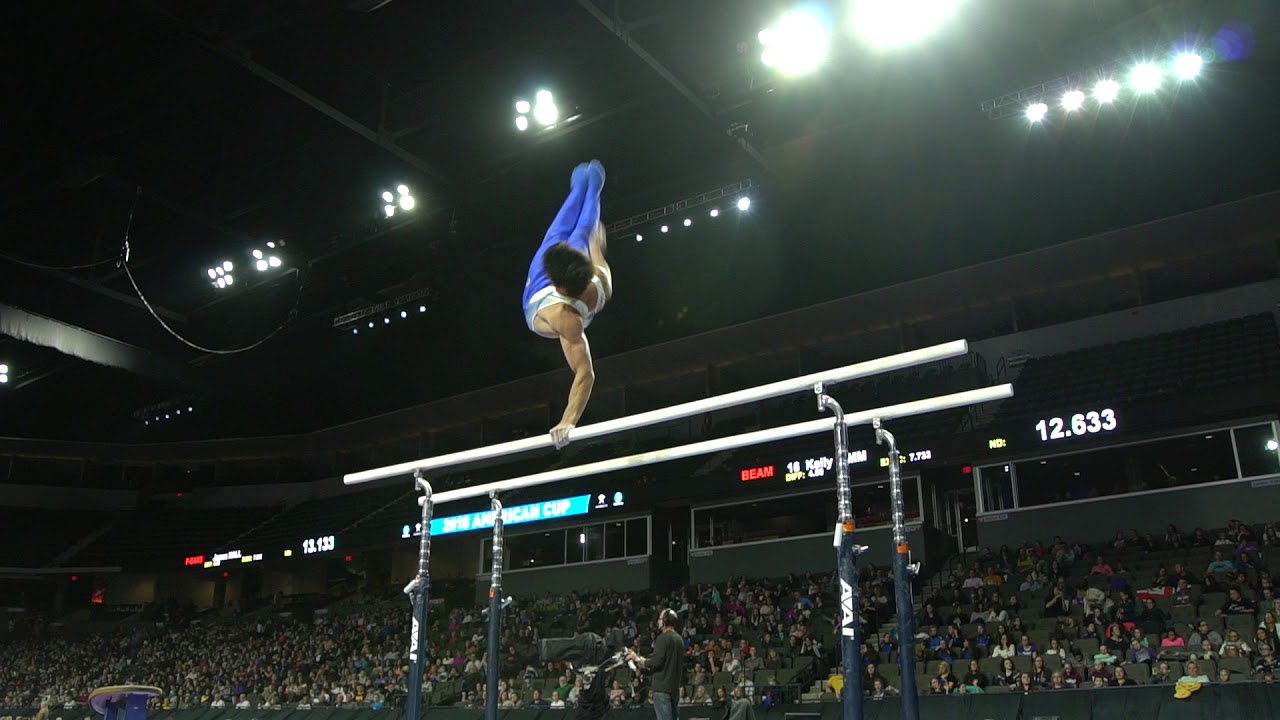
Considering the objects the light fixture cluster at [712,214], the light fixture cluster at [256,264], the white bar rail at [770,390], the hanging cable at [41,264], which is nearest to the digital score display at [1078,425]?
the light fixture cluster at [712,214]

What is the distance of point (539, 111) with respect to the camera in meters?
11.8

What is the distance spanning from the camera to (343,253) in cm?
1502

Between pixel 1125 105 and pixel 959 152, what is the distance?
231 cm

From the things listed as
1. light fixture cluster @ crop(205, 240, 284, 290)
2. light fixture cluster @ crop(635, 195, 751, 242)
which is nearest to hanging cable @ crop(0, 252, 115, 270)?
light fixture cluster @ crop(205, 240, 284, 290)

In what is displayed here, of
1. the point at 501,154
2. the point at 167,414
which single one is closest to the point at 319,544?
the point at 167,414

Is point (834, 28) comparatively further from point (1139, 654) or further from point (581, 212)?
point (1139, 654)

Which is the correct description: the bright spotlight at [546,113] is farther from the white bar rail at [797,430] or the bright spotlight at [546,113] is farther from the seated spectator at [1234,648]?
the seated spectator at [1234,648]

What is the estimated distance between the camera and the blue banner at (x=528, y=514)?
1994 cm

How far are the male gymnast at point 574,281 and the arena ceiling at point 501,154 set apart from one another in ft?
16.5

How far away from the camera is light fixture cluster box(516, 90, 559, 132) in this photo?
1164 cm

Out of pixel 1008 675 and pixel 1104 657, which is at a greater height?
pixel 1104 657

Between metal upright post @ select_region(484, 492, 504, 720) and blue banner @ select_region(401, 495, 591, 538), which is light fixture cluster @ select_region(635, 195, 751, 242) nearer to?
metal upright post @ select_region(484, 492, 504, 720)

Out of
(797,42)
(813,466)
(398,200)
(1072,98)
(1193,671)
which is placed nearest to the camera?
(1193,671)

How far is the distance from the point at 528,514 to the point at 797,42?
12.7 meters
